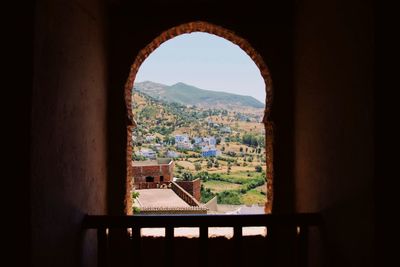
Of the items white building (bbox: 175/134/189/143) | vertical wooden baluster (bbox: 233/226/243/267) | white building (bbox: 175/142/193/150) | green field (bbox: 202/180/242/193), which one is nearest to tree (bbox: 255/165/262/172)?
green field (bbox: 202/180/242/193)

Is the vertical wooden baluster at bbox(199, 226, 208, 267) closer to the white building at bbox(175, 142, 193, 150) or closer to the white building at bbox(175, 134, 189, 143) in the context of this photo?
the white building at bbox(175, 142, 193, 150)

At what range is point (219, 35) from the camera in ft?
16.3

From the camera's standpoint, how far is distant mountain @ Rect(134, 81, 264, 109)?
237ft

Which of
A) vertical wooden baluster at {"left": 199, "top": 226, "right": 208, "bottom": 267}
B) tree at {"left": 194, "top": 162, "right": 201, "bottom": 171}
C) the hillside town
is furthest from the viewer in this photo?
tree at {"left": 194, "top": 162, "right": 201, "bottom": 171}

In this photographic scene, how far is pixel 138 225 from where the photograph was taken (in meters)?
3.29

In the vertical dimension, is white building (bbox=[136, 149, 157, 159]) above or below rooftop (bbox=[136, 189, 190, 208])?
above
